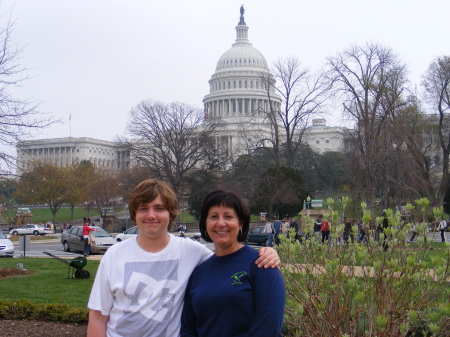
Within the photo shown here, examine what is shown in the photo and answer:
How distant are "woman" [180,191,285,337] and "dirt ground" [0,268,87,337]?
5169 millimetres

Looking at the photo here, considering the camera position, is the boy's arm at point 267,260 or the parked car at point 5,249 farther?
the parked car at point 5,249

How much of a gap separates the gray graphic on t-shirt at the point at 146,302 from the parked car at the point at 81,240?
20.0m

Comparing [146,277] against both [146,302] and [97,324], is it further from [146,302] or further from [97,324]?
[97,324]

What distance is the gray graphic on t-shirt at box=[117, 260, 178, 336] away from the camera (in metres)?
3.22

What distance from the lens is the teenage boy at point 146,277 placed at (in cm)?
323

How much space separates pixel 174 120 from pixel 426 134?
20.1 meters

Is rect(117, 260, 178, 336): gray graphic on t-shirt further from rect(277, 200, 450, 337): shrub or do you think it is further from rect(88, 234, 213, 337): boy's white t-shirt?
rect(277, 200, 450, 337): shrub

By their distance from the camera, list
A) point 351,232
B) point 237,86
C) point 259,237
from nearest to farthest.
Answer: point 351,232 < point 259,237 < point 237,86

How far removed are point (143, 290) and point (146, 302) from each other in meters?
0.06

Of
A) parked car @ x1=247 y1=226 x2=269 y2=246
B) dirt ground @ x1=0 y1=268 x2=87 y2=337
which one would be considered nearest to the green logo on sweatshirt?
dirt ground @ x1=0 y1=268 x2=87 y2=337

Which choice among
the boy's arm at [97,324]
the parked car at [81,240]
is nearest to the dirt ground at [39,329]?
the boy's arm at [97,324]

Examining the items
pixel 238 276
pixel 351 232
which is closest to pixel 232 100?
pixel 351 232

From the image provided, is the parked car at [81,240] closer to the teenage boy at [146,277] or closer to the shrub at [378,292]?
the shrub at [378,292]

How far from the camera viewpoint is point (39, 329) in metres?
8.09
